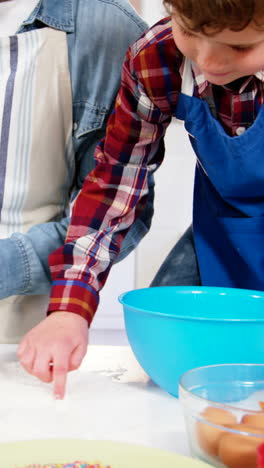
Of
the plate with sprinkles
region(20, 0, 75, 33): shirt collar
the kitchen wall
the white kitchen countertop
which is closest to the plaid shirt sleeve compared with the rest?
the white kitchen countertop

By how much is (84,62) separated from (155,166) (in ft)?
0.84

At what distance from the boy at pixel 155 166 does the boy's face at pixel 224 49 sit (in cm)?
10

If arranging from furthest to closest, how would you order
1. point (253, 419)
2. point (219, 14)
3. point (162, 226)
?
1. point (162, 226)
2. point (219, 14)
3. point (253, 419)

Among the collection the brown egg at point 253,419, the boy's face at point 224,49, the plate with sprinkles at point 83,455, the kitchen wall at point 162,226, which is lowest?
the kitchen wall at point 162,226

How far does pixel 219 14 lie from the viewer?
59cm

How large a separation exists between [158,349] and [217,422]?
0.22 meters

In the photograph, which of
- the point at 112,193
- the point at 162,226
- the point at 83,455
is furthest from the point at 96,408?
the point at 162,226

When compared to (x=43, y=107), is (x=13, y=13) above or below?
above

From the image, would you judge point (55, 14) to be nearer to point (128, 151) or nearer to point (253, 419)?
point (128, 151)

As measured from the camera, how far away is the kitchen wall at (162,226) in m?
2.53

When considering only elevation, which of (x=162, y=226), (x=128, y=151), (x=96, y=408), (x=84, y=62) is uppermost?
(x=84, y=62)

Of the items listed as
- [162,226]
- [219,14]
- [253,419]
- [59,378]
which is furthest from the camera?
[162,226]

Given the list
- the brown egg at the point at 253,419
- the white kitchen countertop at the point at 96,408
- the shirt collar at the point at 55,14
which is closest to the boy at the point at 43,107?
the shirt collar at the point at 55,14

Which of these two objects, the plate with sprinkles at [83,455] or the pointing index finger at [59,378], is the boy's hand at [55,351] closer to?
the pointing index finger at [59,378]
